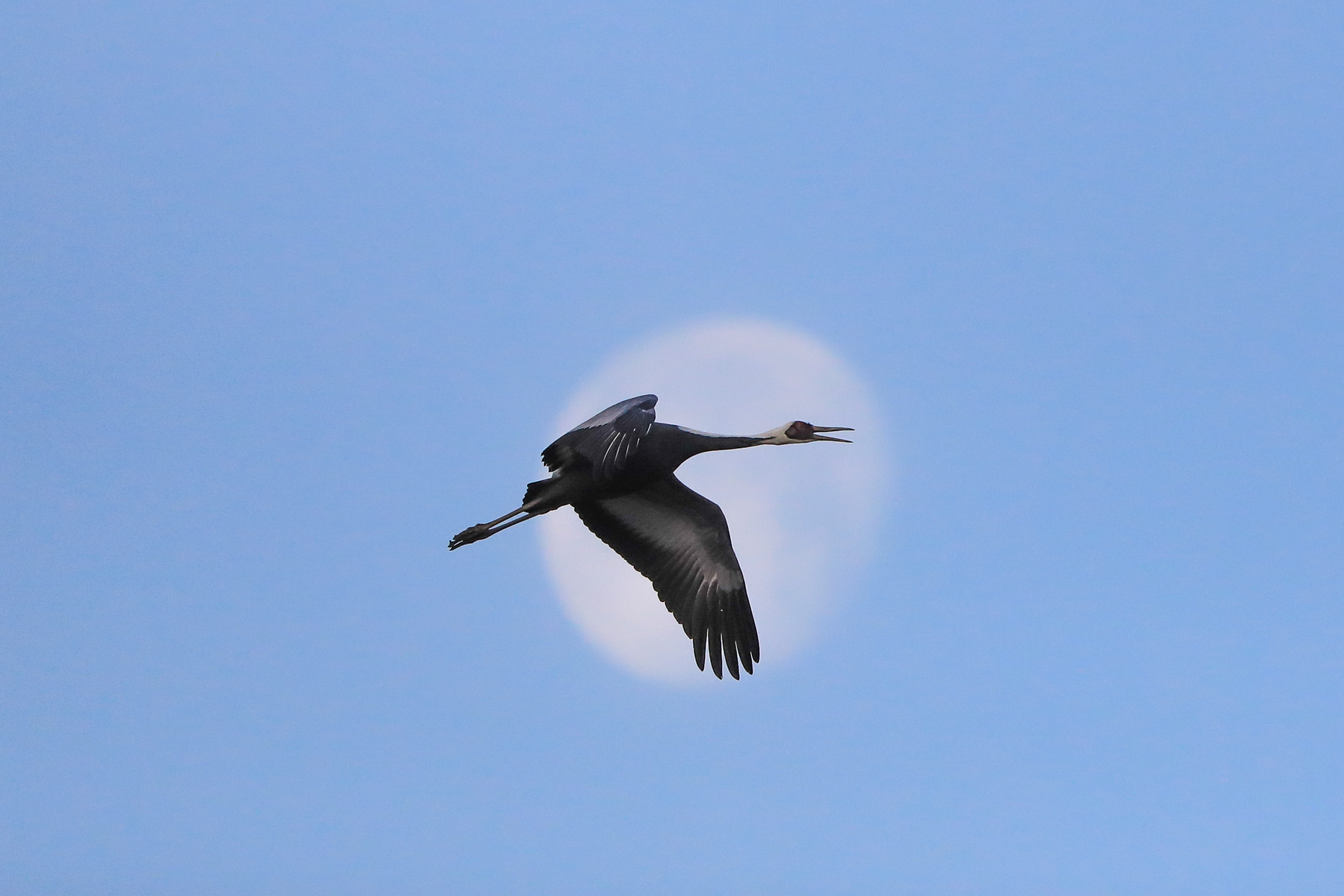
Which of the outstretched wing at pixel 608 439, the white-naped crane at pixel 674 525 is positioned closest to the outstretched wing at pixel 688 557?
the white-naped crane at pixel 674 525

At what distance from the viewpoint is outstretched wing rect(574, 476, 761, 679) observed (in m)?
11.5

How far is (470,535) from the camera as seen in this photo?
11.6 m

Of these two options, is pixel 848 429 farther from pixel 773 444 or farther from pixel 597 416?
pixel 597 416

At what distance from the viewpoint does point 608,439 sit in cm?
1011

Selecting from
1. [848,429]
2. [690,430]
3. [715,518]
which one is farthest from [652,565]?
[848,429]

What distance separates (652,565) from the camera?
466 inches

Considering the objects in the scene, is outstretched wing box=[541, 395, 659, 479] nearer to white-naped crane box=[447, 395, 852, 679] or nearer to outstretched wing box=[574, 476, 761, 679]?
white-naped crane box=[447, 395, 852, 679]

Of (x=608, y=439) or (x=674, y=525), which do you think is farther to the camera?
(x=674, y=525)

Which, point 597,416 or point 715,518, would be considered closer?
point 597,416

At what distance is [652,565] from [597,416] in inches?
76.9

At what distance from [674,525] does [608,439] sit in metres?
2.01

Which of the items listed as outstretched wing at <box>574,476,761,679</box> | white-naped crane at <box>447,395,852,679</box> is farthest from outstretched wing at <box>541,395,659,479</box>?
outstretched wing at <box>574,476,761,679</box>

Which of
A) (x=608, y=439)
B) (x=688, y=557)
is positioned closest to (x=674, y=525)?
(x=688, y=557)

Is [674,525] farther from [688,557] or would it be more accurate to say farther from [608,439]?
[608,439]
